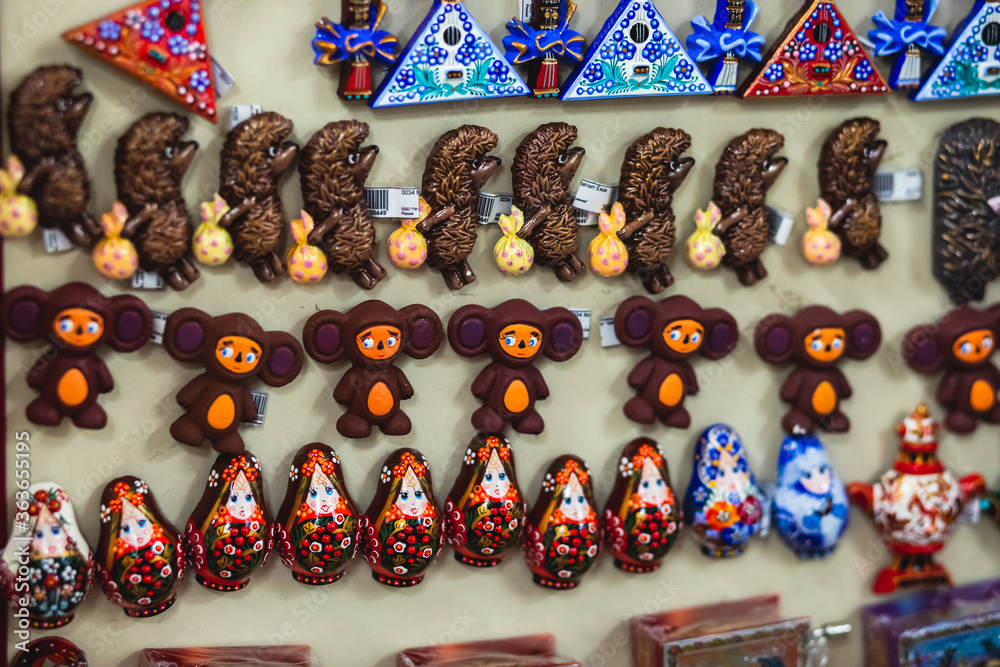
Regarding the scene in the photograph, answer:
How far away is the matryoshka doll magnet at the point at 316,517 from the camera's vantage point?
1396mm

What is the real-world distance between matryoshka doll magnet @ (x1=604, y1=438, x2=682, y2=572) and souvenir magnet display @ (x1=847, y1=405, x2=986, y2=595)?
41cm

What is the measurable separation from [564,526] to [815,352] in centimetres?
54

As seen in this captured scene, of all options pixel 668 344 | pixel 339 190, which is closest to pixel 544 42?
pixel 339 190

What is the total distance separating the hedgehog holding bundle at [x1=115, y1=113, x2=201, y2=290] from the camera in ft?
4.25

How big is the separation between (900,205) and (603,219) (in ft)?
2.00

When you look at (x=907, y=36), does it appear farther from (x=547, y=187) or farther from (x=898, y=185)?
(x=547, y=187)

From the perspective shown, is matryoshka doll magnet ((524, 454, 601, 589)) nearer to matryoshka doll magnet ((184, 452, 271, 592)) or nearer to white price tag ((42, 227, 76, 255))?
matryoshka doll magnet ((184, 452, 271, 592))

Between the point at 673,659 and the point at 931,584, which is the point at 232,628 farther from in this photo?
the point at 931,584

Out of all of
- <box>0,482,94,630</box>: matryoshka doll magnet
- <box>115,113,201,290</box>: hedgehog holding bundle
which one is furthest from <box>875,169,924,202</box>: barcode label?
<box>0,482,94,630</box>: matryoshka doll magnet

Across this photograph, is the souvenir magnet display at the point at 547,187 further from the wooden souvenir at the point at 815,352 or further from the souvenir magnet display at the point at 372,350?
the wooden souvenir at the point at 815,352

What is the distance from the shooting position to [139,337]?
1.34m

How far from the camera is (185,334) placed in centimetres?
135

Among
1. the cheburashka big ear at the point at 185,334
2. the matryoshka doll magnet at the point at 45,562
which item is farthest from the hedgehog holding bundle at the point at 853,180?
the matryoshka doll magnet at the point at 45,562

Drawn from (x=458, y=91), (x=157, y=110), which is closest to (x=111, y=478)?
(x=157, y=110)
